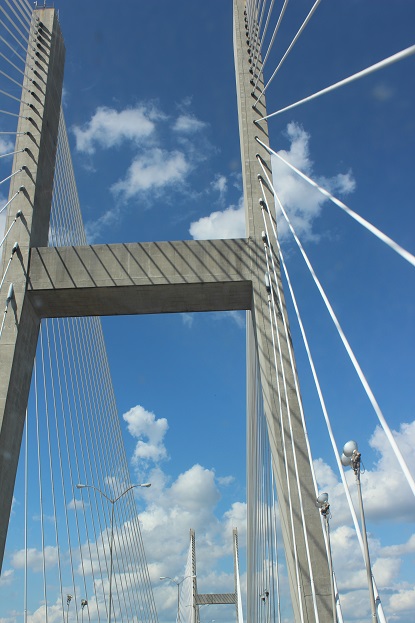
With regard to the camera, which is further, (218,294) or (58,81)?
(58,81)

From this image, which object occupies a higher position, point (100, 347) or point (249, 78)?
point (249, 78)

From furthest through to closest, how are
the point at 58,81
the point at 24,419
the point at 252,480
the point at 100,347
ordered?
the point at 100,347 < the point at 252,480 < the point at 58,81 < the point at 24,419

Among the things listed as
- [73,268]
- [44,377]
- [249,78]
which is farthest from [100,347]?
[249,78]

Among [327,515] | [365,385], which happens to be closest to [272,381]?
[327,515]

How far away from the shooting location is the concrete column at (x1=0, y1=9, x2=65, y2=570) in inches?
584

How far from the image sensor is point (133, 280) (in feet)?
53.3

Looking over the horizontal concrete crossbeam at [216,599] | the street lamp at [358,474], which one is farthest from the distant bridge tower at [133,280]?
the horizontal concrete crossbeam at [216,599]

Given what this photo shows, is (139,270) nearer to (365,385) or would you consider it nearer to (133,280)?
(133,280)

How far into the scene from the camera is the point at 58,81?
18.9 metres

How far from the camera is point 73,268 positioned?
16344 mm

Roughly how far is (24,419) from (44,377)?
1.91 meters

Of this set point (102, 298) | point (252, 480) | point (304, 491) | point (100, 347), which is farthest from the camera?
point (100, 347)

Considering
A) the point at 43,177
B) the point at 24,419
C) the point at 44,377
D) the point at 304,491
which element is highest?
the point at 43,177

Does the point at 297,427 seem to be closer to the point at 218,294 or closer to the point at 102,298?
the point at 218,294
